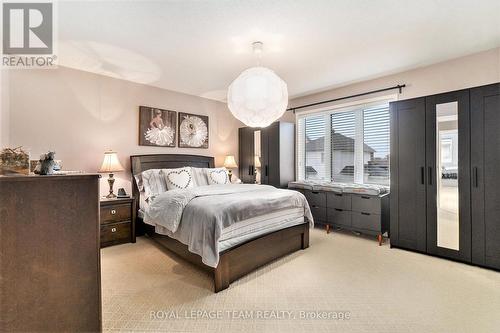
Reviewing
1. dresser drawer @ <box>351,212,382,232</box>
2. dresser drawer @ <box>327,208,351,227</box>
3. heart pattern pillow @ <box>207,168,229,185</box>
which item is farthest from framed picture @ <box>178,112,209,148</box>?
dresser drawer @ <box>351,212,382,232</box>

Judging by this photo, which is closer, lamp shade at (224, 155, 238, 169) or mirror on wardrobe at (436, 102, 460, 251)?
mirror on wardrobe at (436, 102, 460, 251)

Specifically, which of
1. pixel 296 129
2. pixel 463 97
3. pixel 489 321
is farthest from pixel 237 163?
pixel 489 321

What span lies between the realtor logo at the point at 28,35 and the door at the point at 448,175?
4.34m

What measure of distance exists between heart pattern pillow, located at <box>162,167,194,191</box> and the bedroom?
0.04m

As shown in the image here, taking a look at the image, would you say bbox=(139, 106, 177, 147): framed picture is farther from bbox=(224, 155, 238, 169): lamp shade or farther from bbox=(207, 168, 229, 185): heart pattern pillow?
bbox=(224, 155, 238, 169): lamp shade

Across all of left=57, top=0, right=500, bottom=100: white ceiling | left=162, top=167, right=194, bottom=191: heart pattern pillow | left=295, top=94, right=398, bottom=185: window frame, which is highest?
left=57, top=0, right=500, bottom=100: white ceiling

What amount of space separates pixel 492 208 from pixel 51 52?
18.2 feet

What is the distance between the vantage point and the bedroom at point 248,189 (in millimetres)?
1368

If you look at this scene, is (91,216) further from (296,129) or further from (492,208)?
(296,129)

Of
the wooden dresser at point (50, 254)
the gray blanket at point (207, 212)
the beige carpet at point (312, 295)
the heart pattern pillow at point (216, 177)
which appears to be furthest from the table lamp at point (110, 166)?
the wooden dresser at point (50, 254)

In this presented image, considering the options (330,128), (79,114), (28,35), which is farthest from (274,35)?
(79,114)

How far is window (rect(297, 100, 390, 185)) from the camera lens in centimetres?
403

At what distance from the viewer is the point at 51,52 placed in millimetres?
3029

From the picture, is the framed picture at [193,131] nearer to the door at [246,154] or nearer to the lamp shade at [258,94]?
the door at [246,154]
